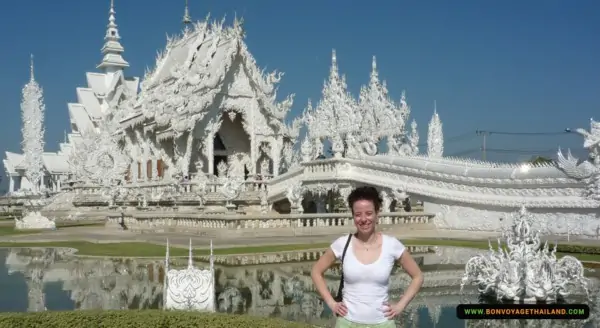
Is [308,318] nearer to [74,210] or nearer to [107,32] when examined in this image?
[74,210]

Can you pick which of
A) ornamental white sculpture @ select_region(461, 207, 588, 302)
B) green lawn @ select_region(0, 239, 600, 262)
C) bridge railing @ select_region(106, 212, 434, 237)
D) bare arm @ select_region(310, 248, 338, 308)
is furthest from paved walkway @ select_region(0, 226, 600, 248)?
bare arm @ select_region(310, 248, 338, 308)

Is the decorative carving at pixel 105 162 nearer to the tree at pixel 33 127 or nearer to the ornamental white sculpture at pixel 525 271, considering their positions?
the tree at pixel 33 127

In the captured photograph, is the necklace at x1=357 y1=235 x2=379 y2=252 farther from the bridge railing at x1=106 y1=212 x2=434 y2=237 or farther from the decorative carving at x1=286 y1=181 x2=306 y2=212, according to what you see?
the decorative carving at x1=286 y1=181 x2=306 y2=212

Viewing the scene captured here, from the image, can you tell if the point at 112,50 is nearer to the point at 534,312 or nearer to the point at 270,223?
the point at 270,223

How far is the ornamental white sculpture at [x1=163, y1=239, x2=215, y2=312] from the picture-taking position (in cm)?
803

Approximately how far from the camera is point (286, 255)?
15703mm

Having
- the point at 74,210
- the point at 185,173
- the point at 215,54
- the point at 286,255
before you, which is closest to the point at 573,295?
the point at 286,255

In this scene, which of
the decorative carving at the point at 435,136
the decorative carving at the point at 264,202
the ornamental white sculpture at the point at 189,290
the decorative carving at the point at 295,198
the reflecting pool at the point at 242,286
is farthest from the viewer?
the decorative carving at the point at 435,136

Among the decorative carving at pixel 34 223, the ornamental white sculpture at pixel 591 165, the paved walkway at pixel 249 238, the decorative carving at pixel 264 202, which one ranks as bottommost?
the paved walkway at pixel 249 238

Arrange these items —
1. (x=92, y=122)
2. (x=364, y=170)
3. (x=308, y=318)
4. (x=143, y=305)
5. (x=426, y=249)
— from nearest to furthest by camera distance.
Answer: (x=308, y=318), (x=143, y=305), (x=426, y=249), (x=364, y=170), (x=92, y=122)

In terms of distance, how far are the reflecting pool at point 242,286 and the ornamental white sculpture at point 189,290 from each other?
43.1 inches

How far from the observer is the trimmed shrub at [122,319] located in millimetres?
6926

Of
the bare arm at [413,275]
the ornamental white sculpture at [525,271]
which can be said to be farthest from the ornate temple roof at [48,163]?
the bare arm at [413,275]

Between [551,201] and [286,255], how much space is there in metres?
9.93
